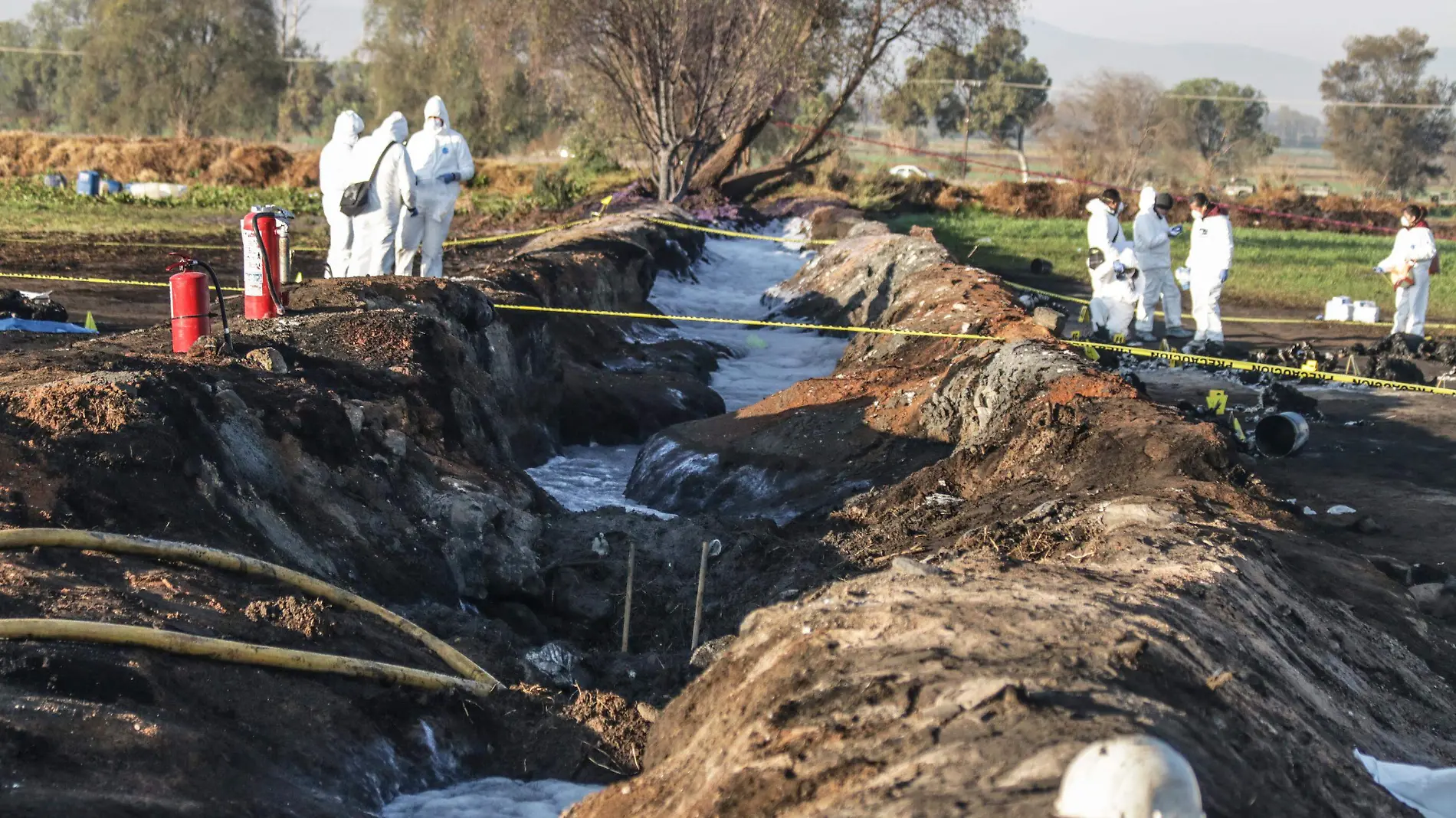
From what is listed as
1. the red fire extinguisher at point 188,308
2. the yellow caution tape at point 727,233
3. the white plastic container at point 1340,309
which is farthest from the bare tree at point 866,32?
the red fire extinguisher at point 188,308

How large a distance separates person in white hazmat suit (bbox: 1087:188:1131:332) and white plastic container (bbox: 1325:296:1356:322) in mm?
4920

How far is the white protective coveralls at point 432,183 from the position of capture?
12469 millimetres

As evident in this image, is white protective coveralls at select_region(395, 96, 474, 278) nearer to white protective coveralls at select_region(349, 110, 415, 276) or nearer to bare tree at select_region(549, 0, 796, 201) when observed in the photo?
white protective coveralls at select_region(349, 110, 415, 276)

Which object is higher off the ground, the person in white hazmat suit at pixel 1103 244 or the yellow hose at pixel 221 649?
the person in white hazmat suit at pixel 1103 244

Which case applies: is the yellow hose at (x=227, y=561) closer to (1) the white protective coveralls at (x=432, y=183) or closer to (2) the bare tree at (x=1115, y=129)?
(1) the white protective coveralls at (x=432, y=183)

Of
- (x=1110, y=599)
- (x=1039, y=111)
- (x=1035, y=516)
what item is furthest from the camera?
(x=1039, y=111)

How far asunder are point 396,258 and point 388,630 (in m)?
7.38

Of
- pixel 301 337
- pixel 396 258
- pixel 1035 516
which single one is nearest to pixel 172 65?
pixel 396 258

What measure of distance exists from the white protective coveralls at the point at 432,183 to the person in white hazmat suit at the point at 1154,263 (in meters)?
7.96

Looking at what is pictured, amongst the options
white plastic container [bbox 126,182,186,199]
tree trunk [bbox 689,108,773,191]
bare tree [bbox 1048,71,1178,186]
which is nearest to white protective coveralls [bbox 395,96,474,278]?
tree trunk [bbox 689,108,773,191]

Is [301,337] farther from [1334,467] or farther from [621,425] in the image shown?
[1334,467]

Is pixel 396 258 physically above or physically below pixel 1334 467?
above

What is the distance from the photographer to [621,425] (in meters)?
12.7

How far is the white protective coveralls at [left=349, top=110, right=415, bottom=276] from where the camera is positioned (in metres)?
11.8
